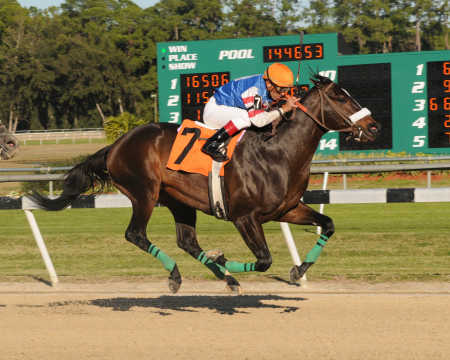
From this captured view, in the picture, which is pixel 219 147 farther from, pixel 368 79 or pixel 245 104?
pixel 368 79

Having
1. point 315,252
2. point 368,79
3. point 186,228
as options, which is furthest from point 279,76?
point 368,79

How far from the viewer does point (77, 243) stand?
9.07 metres

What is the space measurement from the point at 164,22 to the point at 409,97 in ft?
165

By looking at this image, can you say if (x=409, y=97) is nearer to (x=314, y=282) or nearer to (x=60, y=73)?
(x=314, y=282)

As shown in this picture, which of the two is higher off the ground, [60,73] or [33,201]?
[60,73]

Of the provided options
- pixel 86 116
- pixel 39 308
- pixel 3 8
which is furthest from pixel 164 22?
pixel 39 308

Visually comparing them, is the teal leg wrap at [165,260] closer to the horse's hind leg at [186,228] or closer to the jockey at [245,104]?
the horse's hind leg at [186,228]

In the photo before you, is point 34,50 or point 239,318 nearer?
point 239,318

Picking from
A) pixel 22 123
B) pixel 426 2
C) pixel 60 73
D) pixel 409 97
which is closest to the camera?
pixel 409 97

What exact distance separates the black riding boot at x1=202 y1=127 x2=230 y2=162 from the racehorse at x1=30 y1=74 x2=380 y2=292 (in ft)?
0.22

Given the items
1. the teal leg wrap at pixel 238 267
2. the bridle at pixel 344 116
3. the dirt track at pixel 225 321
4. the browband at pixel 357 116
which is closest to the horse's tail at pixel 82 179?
the dirt track at pixel 225 321

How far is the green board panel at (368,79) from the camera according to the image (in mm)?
15133

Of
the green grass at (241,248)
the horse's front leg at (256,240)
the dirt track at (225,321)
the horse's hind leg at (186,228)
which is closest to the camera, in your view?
the dirt track at (225,321)

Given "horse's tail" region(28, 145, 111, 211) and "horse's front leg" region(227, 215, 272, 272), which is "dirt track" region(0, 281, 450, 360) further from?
"horse's tail" region(28, 145, 111, 211)
